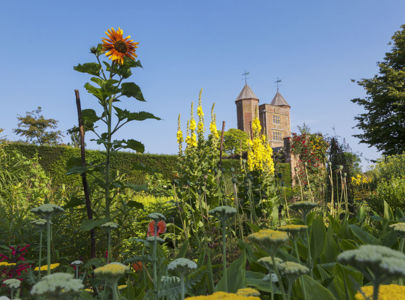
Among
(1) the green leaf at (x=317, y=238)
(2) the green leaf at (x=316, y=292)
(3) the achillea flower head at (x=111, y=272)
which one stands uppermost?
(3) the achillea flower head at (x=111, y=272)

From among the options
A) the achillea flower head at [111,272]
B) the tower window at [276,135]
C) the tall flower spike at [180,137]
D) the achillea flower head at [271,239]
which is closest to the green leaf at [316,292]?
the achillea flower head at [271,239]

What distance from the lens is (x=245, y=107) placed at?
50688 millimetres

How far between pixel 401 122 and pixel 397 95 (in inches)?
137

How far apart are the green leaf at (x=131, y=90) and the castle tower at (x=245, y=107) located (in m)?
47.7

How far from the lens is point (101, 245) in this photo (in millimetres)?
3158

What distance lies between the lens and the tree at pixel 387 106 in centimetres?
2420

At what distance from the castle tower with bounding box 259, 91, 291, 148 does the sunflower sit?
159 feet

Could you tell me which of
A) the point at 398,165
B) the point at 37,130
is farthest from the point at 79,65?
the point at 37,130

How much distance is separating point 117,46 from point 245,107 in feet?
162

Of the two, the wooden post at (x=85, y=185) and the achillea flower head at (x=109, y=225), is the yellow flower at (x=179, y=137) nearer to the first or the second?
the wooden post at (x=85, y=185)

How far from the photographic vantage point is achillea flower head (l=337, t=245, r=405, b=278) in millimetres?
611

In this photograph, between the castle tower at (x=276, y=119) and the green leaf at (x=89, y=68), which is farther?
the castle tower at (x=276, y=119)

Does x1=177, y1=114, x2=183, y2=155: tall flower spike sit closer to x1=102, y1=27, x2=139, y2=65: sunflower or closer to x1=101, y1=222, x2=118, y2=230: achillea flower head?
x1=102, y1=27, x2=139, y2=65: sunflower

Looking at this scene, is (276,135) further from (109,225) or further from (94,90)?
(109,225)
